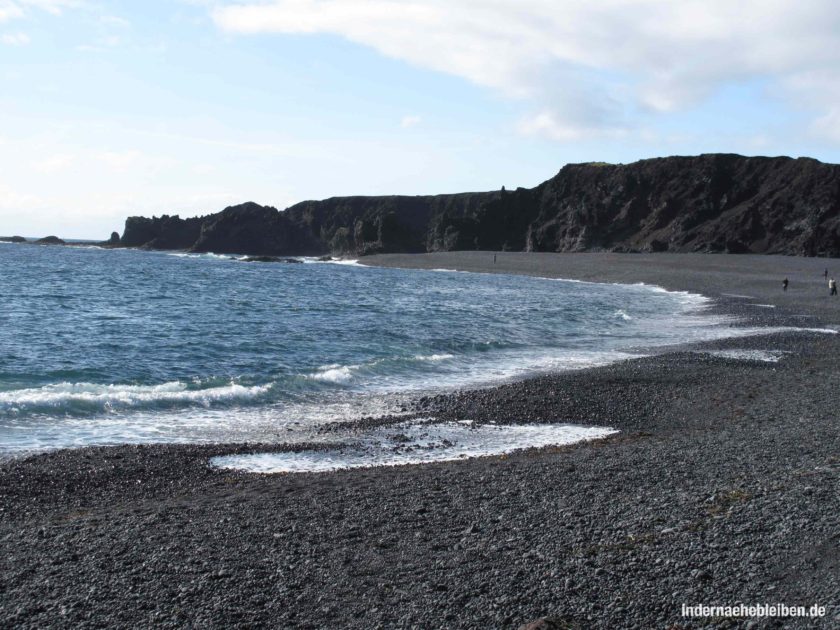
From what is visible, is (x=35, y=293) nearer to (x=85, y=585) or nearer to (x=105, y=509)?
(x=105, y=509)

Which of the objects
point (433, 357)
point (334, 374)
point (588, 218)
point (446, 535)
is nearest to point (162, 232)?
point (588, 218)

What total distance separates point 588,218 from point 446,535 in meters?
116

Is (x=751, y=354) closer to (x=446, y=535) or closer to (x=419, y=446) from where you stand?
(x=419, y=446)

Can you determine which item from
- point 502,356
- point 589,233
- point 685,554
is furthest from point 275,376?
point 589,233

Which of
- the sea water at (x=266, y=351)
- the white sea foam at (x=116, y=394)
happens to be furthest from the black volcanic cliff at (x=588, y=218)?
the white sea foam at (x=116, y=394)

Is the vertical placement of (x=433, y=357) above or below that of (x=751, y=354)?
below

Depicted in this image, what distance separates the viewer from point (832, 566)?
6992mm

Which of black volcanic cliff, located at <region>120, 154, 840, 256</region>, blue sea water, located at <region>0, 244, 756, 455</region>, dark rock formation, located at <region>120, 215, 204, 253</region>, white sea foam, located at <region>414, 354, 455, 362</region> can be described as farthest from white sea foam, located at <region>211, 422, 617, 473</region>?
dark rock formation, located at <region>120, 215, 204, 253</region>

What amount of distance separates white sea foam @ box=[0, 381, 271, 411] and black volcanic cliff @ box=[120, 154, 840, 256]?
87191 mm

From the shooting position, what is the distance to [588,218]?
396 ft

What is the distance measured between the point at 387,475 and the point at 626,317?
97.4 feet

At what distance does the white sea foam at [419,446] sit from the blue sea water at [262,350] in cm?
203

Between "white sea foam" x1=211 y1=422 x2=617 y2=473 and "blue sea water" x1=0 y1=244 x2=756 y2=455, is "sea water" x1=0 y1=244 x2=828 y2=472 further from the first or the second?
"white sea foam" x1=211 y1=422 x2=617 y2=473

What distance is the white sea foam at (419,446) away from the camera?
539 inches
